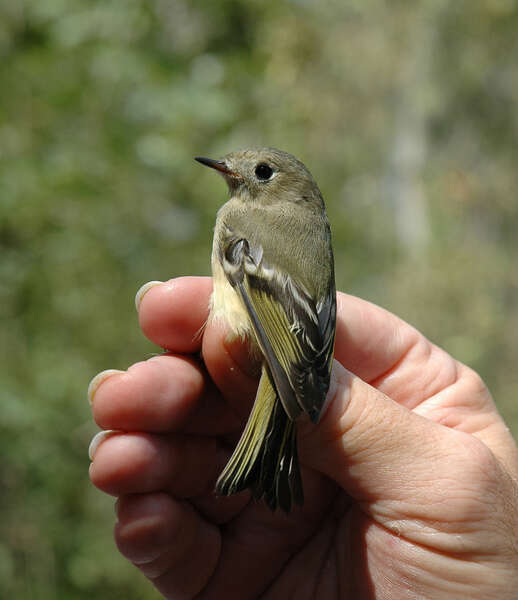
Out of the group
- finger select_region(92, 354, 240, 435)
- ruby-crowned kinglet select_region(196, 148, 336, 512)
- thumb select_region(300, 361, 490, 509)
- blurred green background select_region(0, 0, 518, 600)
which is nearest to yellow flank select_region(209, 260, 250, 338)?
ruby-crowned kinglet select_region(196, 148, 336, 512)

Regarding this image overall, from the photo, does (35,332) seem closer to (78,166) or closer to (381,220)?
(78,166)

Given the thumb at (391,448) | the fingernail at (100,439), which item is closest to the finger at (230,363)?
the thumb at (391,448)

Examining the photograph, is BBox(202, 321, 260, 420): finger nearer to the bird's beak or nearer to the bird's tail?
the bird's tail

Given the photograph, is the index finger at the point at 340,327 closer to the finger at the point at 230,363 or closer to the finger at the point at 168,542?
the finger at the point at 230,363

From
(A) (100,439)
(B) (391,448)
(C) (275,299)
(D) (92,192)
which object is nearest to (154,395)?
(A) (100,439)

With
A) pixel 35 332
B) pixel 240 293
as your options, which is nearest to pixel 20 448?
pixel 35 332

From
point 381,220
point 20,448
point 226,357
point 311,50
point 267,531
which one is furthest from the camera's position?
point 381,220
